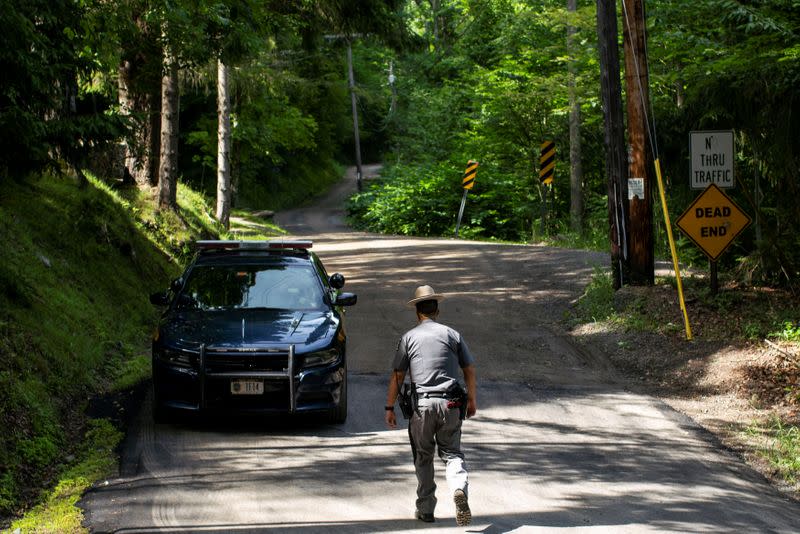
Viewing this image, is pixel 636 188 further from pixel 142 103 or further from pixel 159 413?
pixel 142 103

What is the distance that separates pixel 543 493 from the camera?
25.2 feet

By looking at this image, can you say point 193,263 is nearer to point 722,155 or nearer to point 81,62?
point 81,62

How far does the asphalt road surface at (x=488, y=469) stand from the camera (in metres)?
6.96

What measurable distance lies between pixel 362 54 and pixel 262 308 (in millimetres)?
66694

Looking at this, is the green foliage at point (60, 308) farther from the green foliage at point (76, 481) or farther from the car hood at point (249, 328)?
the car hood at point (249, 328)

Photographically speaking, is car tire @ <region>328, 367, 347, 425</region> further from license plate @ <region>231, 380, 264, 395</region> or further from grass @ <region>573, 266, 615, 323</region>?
grass @ <region>573, 266, 615, 323</region>

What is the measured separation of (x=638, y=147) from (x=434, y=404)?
1049 centimetres

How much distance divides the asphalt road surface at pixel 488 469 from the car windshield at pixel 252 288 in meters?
1.27

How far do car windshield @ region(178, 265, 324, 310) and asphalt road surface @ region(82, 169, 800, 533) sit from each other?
4.17 feet

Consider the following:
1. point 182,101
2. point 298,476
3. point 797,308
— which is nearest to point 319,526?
point 298,476

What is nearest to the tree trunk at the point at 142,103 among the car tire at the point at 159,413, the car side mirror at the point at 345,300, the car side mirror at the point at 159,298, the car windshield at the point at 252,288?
the car windshield at the point at 252,288

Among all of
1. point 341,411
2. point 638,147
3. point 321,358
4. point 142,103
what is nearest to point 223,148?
point 142,103

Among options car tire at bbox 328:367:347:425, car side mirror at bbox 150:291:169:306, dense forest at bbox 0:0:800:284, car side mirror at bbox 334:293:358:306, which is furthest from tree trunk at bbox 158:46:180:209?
car tire at bbox 328:367:347:425

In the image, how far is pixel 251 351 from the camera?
30.7 feet
